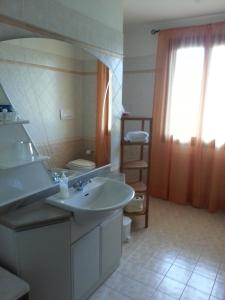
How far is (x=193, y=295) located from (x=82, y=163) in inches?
55.3

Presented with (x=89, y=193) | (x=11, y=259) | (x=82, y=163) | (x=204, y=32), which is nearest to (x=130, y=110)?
(x=204, y=32)

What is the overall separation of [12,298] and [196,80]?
9.91 feet


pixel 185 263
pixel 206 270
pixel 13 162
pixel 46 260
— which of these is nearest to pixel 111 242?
pixel 46 260

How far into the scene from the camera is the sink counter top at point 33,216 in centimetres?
141

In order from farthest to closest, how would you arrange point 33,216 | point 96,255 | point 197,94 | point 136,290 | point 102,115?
point 197,94
point 102,115
point 136,290
point 96,255
point 33,216

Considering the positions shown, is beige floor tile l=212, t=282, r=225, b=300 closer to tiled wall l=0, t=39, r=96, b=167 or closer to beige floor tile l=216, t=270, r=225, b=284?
beige floor tile l=216, t=270, r=225, b=284

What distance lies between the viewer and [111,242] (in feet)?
6.87

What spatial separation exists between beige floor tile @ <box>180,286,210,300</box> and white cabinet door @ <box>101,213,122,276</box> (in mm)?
616

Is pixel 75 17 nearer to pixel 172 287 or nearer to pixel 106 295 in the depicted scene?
pixel 106 295

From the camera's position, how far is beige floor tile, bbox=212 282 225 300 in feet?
6.51

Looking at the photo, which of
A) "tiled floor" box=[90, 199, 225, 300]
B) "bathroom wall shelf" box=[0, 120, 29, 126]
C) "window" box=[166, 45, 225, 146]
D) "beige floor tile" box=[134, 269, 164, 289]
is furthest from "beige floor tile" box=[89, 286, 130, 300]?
"window" box=[166, 45, 225, 146]

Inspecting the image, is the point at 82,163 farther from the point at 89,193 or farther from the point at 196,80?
the point at 196,80

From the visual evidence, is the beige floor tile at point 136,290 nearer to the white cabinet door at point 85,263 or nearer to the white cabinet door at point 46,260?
the white cabinet door at point 85,263

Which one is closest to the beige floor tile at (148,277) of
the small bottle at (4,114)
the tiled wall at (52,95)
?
the tiled wall at (52,95)
